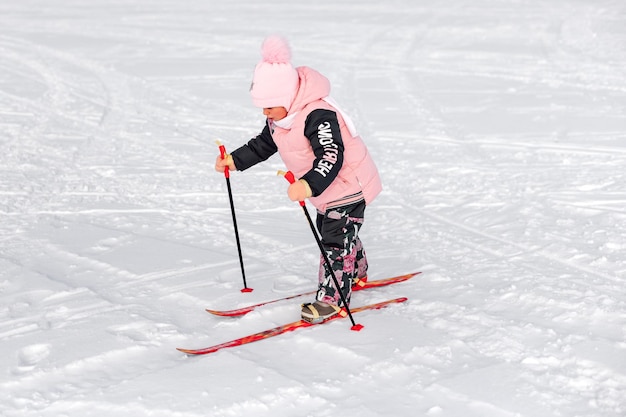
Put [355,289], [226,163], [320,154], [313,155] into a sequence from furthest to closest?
[355,289]
[226,163]
[313,155]
[320,154]

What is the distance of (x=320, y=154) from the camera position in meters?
3.90

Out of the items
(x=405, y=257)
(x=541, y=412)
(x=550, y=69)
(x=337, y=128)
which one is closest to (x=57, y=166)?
(x=405, y=257)

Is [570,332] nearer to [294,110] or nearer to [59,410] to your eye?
[294,110]

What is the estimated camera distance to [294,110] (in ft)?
13.1

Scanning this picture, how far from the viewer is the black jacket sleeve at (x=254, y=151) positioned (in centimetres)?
440

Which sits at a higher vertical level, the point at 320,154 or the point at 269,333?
the point at 320,154

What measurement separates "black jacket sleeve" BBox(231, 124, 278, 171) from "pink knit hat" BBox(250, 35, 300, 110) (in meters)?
0.45

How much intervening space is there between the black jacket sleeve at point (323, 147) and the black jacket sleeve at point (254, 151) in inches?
18.4

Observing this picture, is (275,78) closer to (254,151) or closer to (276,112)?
(276,112)

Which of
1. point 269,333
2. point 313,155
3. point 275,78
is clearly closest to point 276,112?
point 275,78

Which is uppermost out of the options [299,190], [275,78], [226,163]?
[275,78]

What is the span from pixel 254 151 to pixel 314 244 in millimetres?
1013

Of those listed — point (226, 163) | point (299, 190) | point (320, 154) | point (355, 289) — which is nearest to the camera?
point (299, 190)

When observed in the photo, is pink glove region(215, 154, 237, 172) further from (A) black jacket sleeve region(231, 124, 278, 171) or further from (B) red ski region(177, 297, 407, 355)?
(B) red ski region(177, 297, 407, 355)
